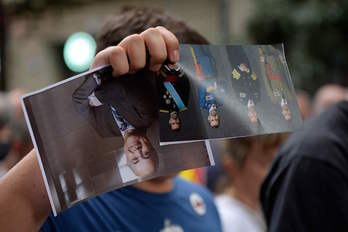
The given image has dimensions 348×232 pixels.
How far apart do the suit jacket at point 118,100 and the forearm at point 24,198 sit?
0.16 metres

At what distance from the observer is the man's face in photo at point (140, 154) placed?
1125mm

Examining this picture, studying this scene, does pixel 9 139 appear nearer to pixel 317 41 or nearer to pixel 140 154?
pixel 140 154

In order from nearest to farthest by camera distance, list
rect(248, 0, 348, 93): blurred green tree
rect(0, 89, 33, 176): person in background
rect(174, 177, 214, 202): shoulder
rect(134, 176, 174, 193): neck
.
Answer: rect(134, 176, 174, 193): neck
rect(174, 177, 214, 202): shoulder
rect(0, 89, 33, 176): person in background
rect(248, 0, 348, 93): blurred green tree

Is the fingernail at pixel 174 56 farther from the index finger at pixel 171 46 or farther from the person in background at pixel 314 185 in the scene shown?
the person in background at pixel 314 185

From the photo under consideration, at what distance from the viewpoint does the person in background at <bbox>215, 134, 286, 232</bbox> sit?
2840 millimetres

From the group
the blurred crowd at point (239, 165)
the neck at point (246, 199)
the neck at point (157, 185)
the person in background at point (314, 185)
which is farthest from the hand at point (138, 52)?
the neck at point (246, 199)

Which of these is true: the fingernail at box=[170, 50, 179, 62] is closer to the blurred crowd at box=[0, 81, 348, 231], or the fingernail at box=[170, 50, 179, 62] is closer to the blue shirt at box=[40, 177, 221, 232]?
the blue shirt at box=[40, 177, 221, 232]

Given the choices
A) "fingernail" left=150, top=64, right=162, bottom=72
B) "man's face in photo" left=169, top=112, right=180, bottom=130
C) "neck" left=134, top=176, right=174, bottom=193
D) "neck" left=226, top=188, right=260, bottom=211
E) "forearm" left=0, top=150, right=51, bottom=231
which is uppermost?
"fingernail" left=150, top=64, right=162, bottom=72

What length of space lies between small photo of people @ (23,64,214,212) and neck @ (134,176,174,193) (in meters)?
0.54

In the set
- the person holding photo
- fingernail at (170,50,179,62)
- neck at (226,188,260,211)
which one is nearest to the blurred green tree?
neck at (226,188,260,211)

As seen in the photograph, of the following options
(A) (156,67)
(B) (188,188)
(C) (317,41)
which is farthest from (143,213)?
(C) (317,41)

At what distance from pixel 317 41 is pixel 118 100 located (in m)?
10.4

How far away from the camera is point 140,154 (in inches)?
44.8

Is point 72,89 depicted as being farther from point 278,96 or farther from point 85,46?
point 85,46
